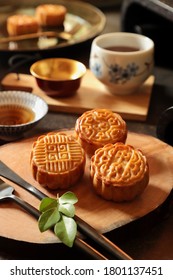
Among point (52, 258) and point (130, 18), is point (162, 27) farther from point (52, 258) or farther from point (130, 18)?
point (52, 258)

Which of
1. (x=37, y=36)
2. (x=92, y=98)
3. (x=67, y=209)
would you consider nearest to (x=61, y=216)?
(x=67, y=209)

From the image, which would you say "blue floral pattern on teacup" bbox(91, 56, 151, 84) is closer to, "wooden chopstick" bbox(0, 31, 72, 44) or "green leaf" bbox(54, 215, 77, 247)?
"wooden chopstick" bbox(0, 31, 72, 44)

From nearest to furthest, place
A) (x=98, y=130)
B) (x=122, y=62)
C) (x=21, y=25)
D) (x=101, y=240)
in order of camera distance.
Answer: (x=101, y=240) < (x=98, y=130) < (x=122, y=62) < (x=21, y=25)

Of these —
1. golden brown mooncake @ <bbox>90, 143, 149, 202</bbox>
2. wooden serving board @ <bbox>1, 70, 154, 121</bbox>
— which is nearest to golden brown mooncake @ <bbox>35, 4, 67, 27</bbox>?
wooden serving board @ <bbox>1, 70, 154, 121</bbox>

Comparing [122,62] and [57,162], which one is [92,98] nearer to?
[122,62]

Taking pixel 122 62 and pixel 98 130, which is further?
pixel 122 62
